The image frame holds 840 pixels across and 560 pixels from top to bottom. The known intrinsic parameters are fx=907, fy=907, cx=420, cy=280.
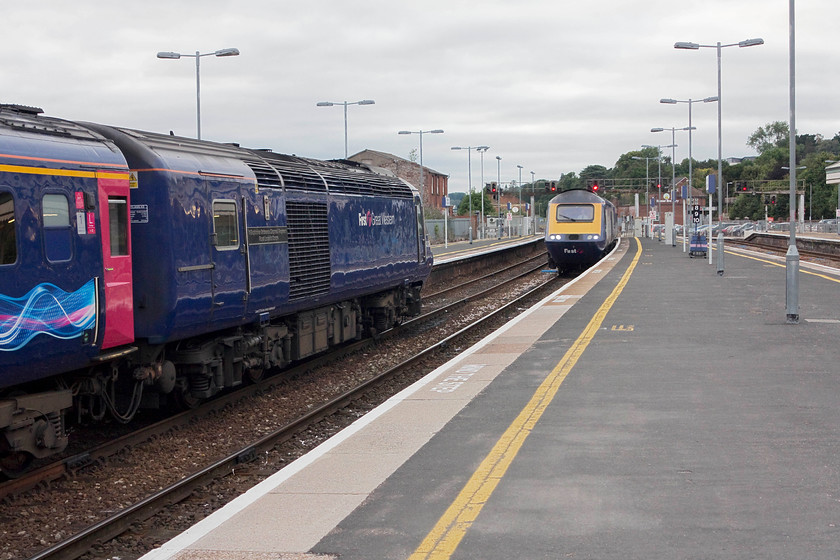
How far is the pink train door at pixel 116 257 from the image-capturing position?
9.00 m

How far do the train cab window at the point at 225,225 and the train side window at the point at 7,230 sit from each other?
11.5 feet

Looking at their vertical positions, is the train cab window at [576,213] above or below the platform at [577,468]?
above

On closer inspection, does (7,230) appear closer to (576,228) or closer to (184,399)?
(184,399)

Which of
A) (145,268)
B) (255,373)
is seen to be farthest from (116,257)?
(255,373)

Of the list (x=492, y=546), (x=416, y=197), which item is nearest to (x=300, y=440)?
(x=492, y=546)

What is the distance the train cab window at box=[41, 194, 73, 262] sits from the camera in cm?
807

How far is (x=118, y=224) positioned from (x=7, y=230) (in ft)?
5.97

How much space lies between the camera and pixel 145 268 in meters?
9.96

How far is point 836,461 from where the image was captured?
7.39 m

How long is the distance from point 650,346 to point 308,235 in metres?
5.60

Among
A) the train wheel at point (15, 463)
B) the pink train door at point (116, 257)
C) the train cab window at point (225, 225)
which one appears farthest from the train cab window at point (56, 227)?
the train cab window at point (225, 225)

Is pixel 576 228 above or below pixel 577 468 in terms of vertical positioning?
above

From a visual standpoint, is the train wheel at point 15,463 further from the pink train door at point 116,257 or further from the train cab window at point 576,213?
the train cab window at point 576,213

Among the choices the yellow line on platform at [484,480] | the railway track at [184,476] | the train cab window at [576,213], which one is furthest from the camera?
the train cab window at [576,213]
